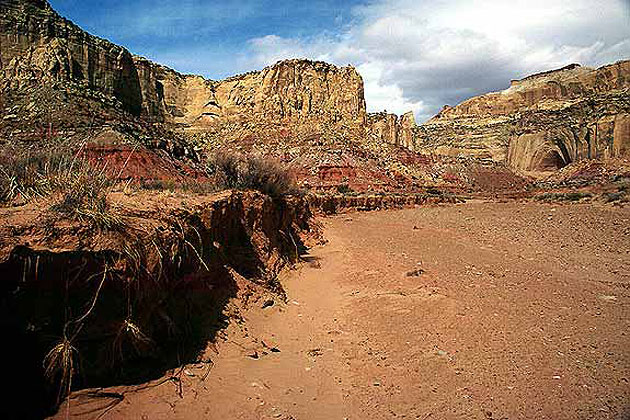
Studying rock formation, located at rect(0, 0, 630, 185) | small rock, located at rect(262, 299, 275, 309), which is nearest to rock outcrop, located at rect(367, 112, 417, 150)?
rock formation, located at rect(0, 0, 630, 185)

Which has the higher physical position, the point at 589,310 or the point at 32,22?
the point at 32,22

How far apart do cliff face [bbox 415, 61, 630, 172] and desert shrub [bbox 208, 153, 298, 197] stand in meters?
50.7

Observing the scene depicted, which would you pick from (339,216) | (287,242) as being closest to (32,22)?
(339,216)

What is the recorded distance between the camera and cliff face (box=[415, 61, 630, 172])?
1854 inches

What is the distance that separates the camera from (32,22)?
25.5m

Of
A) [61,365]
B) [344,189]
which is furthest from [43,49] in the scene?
[61,365]

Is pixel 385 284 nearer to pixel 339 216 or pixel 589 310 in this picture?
pixel 589 310

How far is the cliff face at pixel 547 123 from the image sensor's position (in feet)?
155

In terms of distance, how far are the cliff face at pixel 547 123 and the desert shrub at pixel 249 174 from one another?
50.7 meters

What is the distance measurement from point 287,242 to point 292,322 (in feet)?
12.4

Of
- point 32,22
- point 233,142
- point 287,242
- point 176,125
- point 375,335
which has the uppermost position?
point 32,22

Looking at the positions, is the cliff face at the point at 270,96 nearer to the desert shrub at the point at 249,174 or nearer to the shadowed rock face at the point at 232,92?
the shadowed rock face at the point at 232,92

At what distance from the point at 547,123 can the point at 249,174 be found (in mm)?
63318

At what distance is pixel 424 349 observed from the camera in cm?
407
